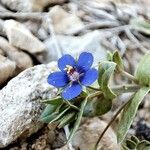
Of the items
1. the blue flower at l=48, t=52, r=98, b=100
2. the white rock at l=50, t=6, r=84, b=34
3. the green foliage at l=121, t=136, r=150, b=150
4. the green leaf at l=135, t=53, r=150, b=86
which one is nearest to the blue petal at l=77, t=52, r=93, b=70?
the blue flower at l=48, t=52, r=98, b=100

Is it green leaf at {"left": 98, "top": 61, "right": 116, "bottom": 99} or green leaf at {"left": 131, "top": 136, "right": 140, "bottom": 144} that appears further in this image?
green leaf at {"left": 131, "top": 136, "right": 140, "bottom": 144}

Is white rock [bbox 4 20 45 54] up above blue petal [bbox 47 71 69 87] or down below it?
below

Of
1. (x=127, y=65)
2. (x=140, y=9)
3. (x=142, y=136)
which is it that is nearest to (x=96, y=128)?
(x=142, y=136)

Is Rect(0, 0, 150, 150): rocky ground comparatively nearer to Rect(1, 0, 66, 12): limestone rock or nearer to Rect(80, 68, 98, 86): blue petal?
Rect(1, 0, 66, 12): limestone rock

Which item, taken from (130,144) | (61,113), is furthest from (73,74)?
(130,144)

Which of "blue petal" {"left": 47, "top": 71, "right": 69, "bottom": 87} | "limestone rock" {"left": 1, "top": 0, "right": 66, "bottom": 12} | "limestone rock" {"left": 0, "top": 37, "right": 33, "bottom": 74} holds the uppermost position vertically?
"blue petal" {"left": 47, "top": 71, "right": 69, "bottom": 87}

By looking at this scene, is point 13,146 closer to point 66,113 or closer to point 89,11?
point 66,113

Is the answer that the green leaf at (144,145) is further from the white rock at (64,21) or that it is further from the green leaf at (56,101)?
the white rock at (64,21)
